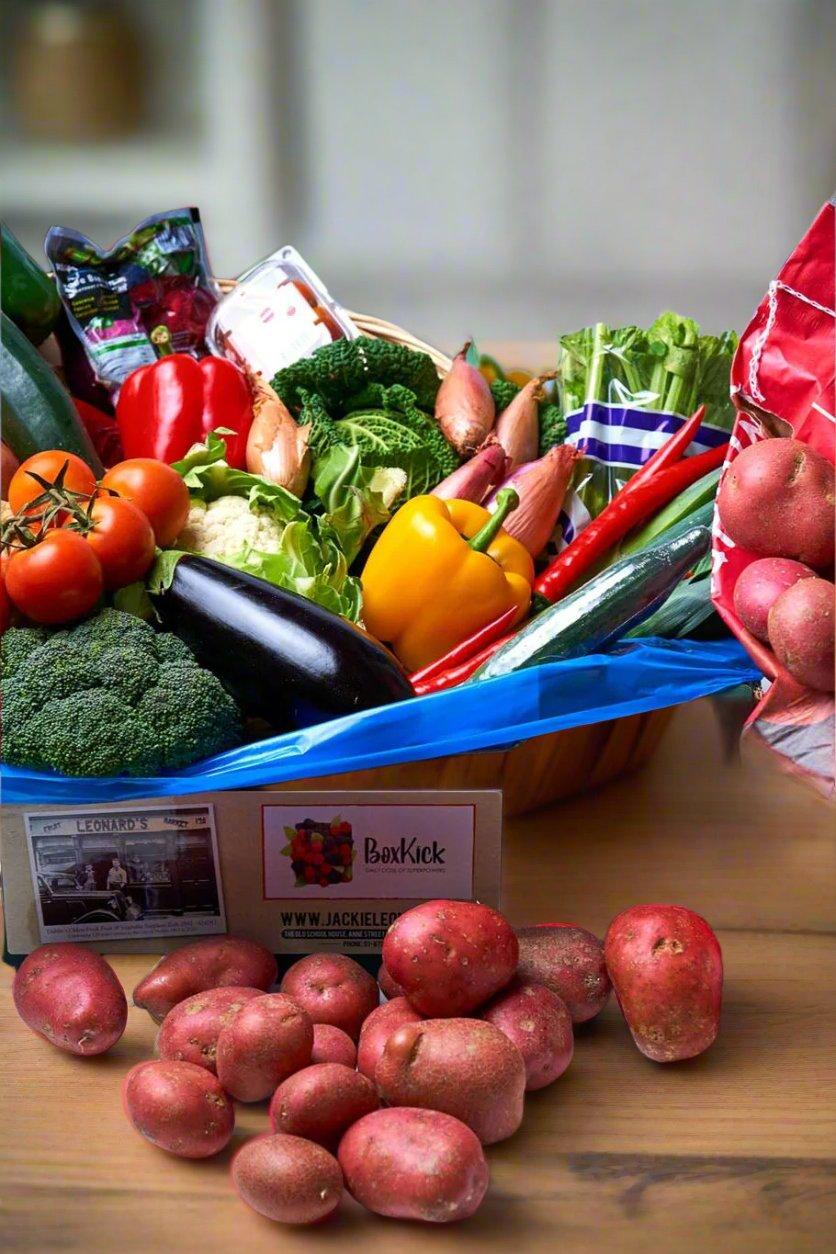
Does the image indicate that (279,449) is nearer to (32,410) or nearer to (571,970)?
(32,410)

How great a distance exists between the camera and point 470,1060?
0.73 meters

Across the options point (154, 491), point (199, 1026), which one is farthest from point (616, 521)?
point (199, 1026)

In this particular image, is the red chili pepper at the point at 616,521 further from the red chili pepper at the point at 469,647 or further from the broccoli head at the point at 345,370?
the broccoli head at the point at 345,370

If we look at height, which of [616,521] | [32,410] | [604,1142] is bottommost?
[604,1142]

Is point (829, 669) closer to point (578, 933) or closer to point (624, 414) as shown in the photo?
point (578, 933)

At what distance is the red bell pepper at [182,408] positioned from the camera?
52.9 inches

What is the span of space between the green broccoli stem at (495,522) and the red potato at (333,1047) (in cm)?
52

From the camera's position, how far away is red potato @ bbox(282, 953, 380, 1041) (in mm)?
841

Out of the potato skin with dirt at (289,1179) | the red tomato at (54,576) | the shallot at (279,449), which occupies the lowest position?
the potato skin with dirt at (289,1179)

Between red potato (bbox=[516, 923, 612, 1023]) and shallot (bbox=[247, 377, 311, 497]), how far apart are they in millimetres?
616

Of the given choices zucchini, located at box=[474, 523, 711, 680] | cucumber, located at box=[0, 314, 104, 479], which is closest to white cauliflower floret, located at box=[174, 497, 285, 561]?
cucumber, located at box=[0, 314, 104, 479]

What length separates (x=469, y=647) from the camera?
3.76 ft

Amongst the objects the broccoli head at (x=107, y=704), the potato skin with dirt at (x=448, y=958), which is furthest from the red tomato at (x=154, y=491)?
the potato skin with dirt at (x=448, y=958)

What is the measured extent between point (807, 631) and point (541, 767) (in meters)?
0.33
